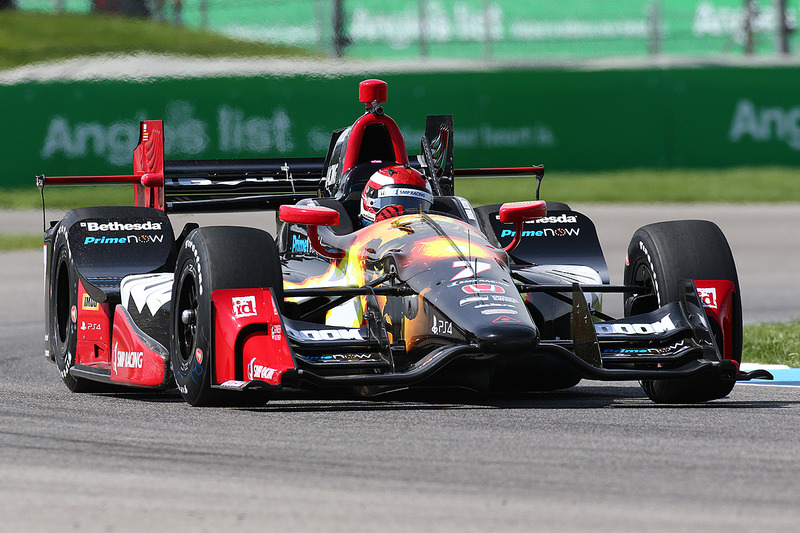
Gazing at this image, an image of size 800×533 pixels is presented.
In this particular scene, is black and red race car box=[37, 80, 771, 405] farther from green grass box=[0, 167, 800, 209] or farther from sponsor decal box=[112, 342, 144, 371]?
green grass box=[0, 167, 800, 209]

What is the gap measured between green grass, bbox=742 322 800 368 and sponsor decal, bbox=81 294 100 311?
434cm

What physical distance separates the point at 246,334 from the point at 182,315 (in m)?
0.58

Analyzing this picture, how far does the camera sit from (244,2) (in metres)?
28.2

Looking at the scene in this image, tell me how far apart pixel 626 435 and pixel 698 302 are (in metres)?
1.46

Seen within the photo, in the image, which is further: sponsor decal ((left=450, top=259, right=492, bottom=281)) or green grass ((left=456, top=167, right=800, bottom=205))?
green grass ((left=456, top=167, right=800, bottom=205))

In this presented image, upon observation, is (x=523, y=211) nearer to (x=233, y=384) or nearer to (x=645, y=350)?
(x=645, y=350)

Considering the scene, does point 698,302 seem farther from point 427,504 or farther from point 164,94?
point 164,94

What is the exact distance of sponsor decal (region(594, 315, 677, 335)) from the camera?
7090 mm

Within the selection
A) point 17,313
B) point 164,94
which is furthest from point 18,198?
point 17,313

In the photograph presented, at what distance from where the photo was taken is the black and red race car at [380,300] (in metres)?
6.73

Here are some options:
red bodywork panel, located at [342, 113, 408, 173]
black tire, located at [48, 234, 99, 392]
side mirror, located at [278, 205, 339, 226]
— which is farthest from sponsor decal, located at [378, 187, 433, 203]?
black tire, located at [48, 234, 99, 392]

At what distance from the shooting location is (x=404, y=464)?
5215 mm

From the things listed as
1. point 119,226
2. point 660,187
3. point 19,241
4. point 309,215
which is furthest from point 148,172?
point 660,187

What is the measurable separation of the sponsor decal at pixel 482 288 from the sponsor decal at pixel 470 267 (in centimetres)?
8
